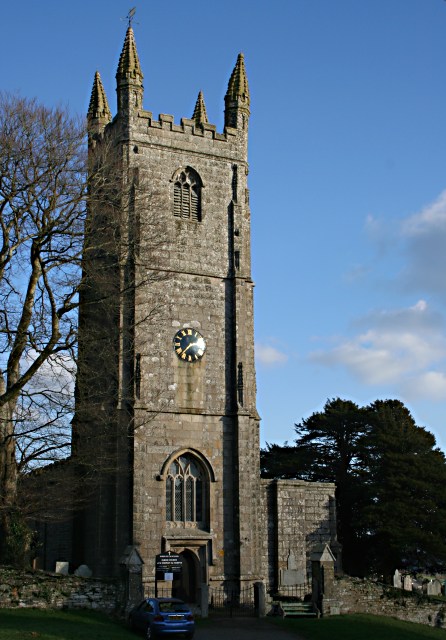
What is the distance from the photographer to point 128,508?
3203 cm

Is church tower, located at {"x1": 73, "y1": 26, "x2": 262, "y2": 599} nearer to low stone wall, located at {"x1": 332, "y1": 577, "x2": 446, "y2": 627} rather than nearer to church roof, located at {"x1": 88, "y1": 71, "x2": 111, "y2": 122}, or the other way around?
church roof, located at {"x1": 88, "y1": 71, "x2": 111, "y2": 122}

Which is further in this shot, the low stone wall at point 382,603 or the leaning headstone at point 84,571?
the leaning headstone at point 84,571

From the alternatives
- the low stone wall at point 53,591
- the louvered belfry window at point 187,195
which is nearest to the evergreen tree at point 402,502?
the louvered belfry window at point 187,195

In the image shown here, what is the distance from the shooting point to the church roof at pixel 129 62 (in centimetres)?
3644

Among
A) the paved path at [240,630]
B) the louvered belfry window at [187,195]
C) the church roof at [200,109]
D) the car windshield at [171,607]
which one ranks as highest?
the church roof at [200,109]

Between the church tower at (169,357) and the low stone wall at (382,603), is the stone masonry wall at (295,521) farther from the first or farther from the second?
the low stone wall at (382,603)

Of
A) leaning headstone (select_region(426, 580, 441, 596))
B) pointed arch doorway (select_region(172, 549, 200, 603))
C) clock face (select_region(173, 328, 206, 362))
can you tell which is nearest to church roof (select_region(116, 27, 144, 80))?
clock face (select_region(173, 328, 206, 362))

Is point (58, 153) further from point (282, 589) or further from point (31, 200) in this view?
point (282, 589)

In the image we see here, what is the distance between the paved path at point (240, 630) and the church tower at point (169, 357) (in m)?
4.02

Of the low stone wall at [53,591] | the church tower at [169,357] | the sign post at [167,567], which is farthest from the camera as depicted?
the church tower at [169,357]

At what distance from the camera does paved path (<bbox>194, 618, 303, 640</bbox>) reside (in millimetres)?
25219

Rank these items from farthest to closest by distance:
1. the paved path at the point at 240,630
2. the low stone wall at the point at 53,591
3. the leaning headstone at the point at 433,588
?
the leaning headstone at the point at 433,588 < the low stone wall at the point at 53,591 < the paved path at the point at 240,630

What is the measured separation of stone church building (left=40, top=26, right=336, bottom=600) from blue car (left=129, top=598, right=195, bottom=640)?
7.07m

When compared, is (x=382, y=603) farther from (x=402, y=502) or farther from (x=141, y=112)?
(x=141, y=112)
